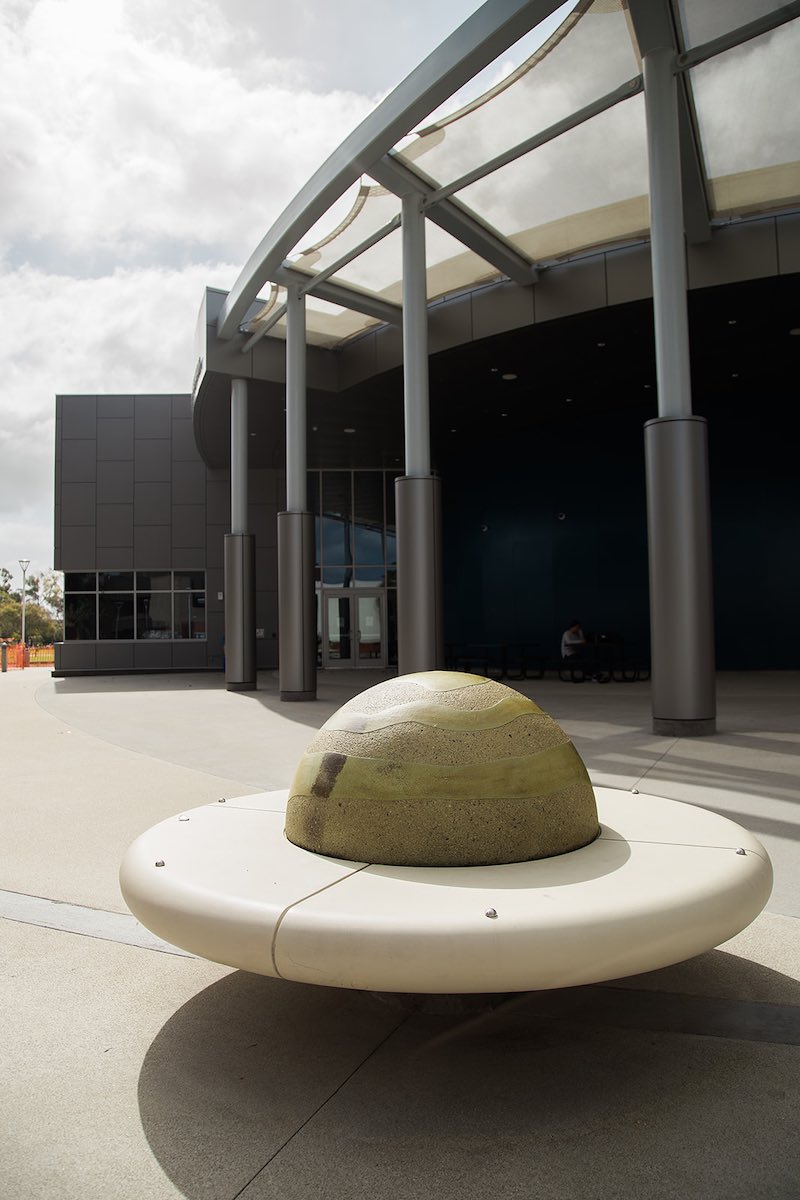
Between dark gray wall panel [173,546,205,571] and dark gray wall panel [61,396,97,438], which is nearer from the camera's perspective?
dark gray wall panel [173,546,205,571]

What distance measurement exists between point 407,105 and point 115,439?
20.9 m

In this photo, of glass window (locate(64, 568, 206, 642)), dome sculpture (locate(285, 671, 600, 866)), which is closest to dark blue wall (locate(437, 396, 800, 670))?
glass window (locate(64, 568, 206, 642))

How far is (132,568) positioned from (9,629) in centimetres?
6525

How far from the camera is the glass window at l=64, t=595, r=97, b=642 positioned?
94.0ft

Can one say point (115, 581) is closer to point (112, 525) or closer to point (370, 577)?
point (112, 525)

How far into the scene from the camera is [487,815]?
10.2 feet

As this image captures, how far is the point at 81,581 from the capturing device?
28828mm

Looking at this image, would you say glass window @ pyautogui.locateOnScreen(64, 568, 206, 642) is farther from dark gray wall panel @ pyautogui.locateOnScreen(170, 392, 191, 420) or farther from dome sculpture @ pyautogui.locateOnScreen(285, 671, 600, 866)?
dome sculpture @ pyautogui.locateOnScreen(285, 671, 600, 866)

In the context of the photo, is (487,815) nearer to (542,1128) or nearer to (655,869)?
(655,869)

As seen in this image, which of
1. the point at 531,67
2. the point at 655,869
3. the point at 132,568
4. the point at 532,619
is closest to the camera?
the point at 655,869

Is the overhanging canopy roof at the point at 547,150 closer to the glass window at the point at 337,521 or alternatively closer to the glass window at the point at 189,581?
the glass window at the point at 337,521

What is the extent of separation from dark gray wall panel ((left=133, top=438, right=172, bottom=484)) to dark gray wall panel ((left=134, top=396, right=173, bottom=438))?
236mm

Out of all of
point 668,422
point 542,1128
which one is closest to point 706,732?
point 668,422

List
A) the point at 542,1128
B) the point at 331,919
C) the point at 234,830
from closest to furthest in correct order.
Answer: the point at 542,1128 → the point at 331,919 → the point at 234,830
